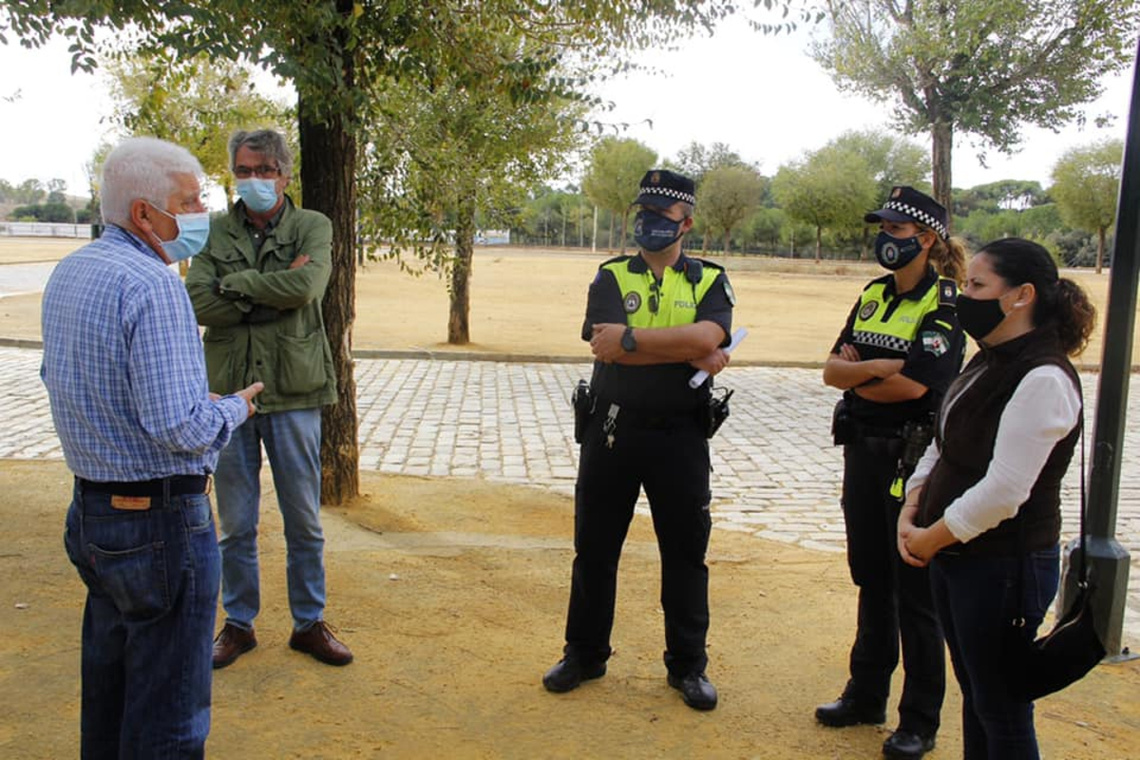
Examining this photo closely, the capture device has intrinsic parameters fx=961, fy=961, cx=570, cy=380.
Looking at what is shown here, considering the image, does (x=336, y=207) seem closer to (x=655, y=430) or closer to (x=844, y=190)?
(x=655, y=430)

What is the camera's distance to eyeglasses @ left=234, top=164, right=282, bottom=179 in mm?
4195

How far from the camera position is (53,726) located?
364 centimetres

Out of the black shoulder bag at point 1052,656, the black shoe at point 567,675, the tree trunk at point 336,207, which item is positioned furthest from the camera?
the tree trunk at point 336,207

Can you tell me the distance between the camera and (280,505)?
430 centimetres

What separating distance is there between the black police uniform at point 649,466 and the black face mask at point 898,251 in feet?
2.09

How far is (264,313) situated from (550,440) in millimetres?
5878

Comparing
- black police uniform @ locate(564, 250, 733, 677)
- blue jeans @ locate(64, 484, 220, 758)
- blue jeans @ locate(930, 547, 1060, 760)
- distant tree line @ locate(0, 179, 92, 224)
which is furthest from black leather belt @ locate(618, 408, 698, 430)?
distant tree line @ locate(0, 179, 92, 224)

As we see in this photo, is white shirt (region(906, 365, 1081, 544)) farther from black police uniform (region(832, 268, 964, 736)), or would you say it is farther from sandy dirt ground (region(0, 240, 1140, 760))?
sandy dirt ground (region(0, 240, 1140, 760))

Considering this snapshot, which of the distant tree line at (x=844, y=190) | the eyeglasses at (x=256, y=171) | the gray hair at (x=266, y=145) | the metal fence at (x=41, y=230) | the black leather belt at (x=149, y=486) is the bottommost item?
the black leather belt at (x=149, y=486)

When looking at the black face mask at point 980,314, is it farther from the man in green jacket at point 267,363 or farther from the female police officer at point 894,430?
the man in green jacket at point 267,363

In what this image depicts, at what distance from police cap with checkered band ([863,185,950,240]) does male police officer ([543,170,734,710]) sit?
2.42 ft

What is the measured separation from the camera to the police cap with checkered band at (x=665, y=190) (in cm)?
405

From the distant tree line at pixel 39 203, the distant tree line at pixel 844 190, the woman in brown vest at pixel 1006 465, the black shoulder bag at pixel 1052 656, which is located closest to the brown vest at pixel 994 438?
the woman in brown vest at pixel 1006 465

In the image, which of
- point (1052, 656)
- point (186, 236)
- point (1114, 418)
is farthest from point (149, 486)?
point (1114, 418)
